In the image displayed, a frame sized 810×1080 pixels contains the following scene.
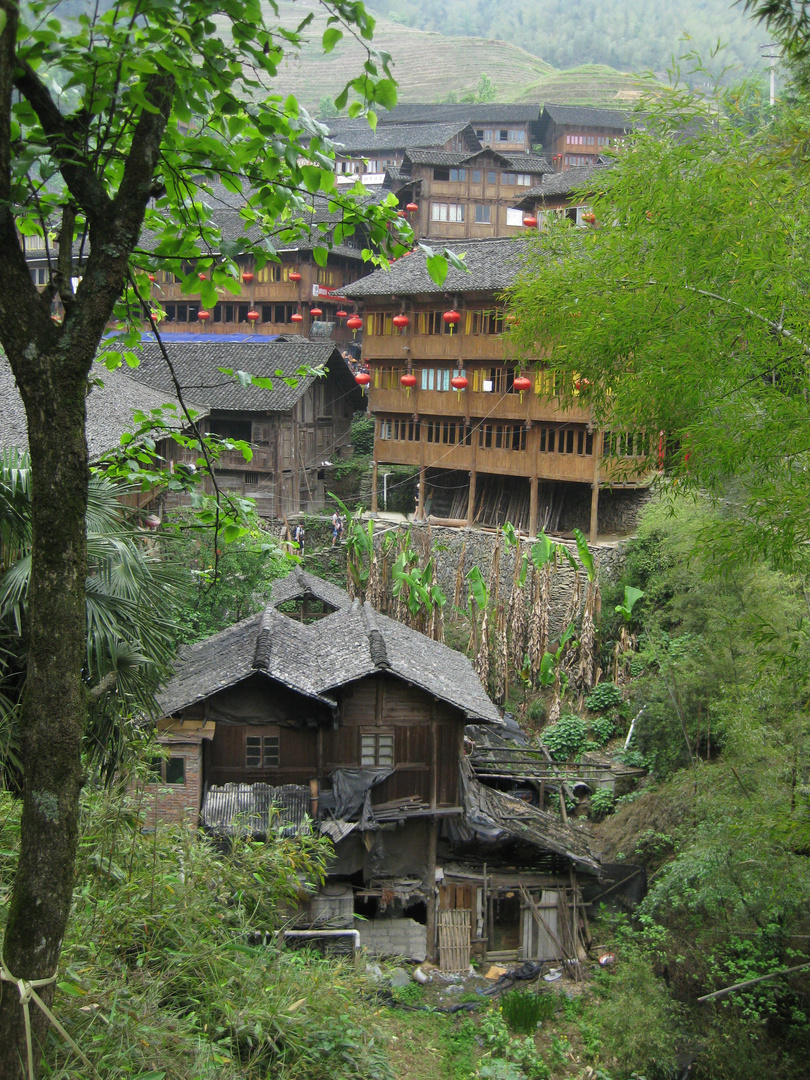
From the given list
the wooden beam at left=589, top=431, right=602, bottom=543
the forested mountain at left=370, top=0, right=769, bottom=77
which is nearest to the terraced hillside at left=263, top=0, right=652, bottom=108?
the forested mountain at left=370, top=0, right=769, bottom=77

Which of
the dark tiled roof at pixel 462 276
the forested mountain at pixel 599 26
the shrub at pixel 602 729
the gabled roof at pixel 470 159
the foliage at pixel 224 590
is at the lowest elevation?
the shrub at pixel 602 729

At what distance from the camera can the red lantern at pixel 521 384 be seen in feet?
73.7

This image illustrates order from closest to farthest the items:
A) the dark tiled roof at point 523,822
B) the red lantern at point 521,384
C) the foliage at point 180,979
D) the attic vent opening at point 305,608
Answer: the foliage at point 180,979, the dark tiled roof at point 523,822, the attic vent opening at point 305,608, the red lantern at point 521,384

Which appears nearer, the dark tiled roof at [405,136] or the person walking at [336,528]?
the person walking at [336,528]

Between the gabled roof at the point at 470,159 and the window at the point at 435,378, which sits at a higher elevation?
the gabled roof at the point at 470,159

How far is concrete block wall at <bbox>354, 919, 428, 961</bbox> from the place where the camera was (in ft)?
43.8

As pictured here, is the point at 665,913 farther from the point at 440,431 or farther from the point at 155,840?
the point at 440,431

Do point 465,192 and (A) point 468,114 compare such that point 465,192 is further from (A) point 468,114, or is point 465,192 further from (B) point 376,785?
(B) point 376,785

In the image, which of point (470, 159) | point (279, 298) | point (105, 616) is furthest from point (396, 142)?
point (105, 616)

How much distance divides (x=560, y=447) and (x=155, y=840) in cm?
2083

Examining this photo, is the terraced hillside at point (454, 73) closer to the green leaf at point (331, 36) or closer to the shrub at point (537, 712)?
the shrub at point (537, 712)

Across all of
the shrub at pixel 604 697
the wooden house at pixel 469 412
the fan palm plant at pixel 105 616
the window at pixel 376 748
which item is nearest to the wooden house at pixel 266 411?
the wooden house at pixel 469 412

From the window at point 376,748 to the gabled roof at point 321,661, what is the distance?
94 cm

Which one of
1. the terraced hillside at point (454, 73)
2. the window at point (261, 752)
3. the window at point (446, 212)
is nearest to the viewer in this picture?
the window at point (261, 752)
